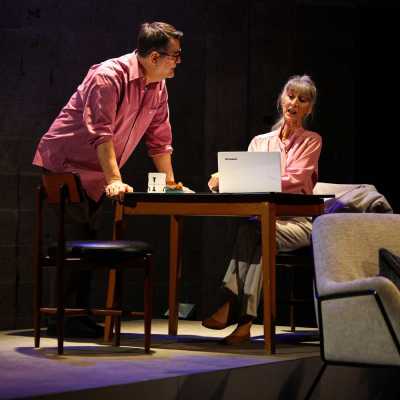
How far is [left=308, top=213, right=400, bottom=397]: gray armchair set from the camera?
131 inches

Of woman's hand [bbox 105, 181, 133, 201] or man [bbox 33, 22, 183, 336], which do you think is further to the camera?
man [bbox 33, 22, 183, 336]

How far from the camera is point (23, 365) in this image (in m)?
3.73

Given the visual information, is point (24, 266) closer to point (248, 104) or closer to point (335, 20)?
point (248, 104)

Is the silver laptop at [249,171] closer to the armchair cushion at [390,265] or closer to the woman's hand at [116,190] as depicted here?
the woman's hand at [116,190]

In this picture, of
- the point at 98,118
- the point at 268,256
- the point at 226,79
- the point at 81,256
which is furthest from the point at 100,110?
the point at 226,79

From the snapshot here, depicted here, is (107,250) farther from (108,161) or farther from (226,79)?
(226,79)

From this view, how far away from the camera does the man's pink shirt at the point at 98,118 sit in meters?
4.59

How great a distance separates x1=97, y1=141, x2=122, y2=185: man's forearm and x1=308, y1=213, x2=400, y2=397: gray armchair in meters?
1.15

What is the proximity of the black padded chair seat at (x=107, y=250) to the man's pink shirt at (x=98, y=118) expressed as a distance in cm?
61

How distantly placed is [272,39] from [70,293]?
7.70ft

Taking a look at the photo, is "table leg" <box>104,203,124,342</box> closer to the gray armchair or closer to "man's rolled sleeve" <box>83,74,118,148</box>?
"man's rolled sleeve" <box>83,74,118,148</box>

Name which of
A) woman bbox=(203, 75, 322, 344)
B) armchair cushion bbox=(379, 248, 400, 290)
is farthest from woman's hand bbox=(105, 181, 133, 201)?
armchair cushion bbox=(379, 248, 400, 290)

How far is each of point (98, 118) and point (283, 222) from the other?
3.68 ft

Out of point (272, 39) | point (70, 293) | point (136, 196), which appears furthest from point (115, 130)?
point (272, 39)
